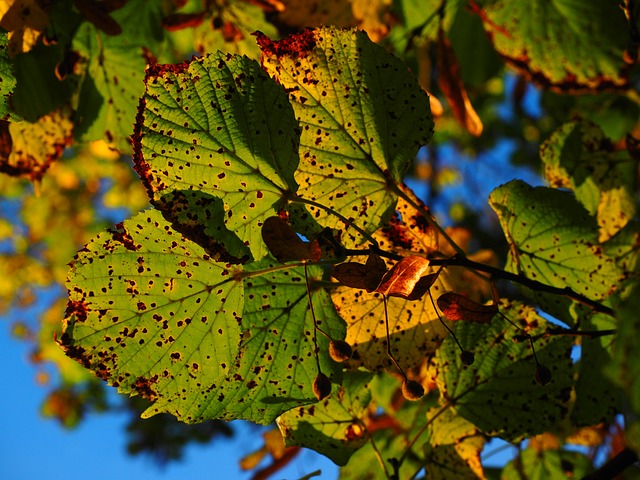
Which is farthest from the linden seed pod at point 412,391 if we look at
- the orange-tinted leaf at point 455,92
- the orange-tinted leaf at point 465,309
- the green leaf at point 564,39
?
the green leaf at point 564,39

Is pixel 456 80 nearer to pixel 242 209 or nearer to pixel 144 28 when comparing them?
pixel 144 28

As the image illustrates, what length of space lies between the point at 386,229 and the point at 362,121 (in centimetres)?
18

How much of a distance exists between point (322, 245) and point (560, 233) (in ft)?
1.29

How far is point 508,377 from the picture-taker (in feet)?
3.01

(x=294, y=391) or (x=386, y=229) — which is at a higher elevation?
(x=386, y=229)

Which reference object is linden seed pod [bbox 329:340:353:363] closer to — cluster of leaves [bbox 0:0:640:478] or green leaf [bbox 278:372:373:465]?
cluster of leaves [bbox 0:0:640:478]

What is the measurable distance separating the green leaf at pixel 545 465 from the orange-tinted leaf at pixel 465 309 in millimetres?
636

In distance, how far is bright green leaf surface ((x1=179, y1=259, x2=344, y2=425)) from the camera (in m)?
0.74

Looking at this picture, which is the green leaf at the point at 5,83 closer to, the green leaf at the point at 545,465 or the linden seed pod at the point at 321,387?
the linden seed pod at the point at 321,387

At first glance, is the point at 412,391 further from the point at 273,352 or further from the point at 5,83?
the point at 5,83

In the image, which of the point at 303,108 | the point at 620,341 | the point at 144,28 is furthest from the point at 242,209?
the point at 144,28

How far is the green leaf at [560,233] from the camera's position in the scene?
0.88 metres

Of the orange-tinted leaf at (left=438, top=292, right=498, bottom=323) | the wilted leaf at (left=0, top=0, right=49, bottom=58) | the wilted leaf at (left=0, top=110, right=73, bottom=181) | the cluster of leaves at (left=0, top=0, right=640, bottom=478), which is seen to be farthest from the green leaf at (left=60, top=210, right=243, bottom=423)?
the wilted leaf at (left=0, top=110, right=73, bottom=181)

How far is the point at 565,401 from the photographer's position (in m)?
0.89
